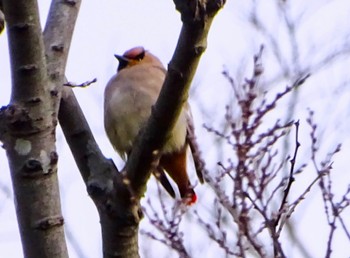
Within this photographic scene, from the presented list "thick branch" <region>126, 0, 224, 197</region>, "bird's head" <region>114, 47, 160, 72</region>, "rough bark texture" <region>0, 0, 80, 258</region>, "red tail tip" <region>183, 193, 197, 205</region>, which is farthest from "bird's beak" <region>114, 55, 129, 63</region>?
"rough bark texture" <region>0, 0, 80, 258</region>

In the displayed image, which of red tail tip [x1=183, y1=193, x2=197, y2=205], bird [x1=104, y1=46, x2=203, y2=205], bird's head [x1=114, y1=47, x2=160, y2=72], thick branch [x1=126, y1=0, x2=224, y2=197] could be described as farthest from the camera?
bird's head [x1=114, y1=47, x2=160, y2=72]

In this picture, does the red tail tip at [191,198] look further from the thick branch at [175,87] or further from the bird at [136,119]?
the thick branch at [175,87]

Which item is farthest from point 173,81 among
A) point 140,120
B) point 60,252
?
point 140,120

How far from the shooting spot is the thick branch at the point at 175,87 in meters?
1.82

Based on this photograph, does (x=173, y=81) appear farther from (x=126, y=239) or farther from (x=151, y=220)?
(x=151, y=220)

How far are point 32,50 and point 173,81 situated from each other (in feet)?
1.09

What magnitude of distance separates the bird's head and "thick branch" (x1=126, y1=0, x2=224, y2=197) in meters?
2.74

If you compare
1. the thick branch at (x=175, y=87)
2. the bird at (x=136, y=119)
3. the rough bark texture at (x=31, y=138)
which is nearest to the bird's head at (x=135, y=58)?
the bird at (x=136, y=119)

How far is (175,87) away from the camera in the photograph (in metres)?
1.98

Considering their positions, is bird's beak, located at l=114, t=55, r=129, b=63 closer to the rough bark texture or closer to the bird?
the bird

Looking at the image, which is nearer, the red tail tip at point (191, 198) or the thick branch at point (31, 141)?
the thick branch at point (31, 141)

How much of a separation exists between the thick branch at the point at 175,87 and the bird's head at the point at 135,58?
8.99 ft

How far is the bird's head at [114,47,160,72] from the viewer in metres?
4.89

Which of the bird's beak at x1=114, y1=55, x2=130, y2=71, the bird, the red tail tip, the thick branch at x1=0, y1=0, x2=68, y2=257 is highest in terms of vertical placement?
the bird's beak at x1=114, y1=55, x2=130, y2=71
